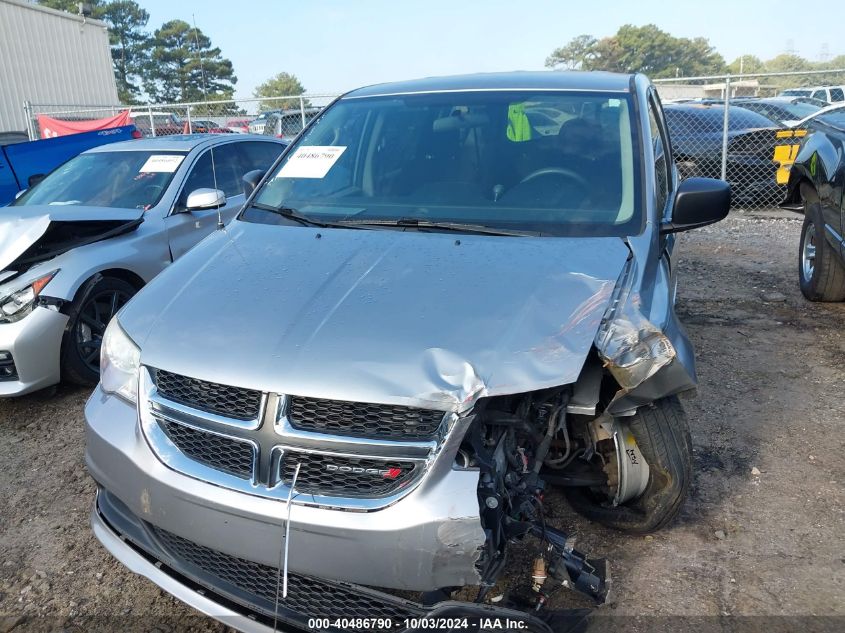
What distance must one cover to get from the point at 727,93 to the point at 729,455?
340 inches

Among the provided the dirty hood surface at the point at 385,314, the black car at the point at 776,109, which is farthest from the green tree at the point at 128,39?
the dirty hood surface at the point at 385,314

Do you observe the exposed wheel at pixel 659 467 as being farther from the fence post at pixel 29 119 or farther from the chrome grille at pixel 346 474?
the fence post at pixel 29 119

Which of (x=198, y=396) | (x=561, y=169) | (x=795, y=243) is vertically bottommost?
(x=795, y=243)

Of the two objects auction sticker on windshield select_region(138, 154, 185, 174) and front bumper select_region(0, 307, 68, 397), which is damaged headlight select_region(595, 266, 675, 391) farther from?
auction sticker on windshield select_region(138, 154, 185, 174)

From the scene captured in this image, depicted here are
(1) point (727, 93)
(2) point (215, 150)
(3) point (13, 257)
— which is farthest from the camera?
(1) point (727, 93)

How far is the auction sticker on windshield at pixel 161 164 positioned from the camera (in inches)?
207

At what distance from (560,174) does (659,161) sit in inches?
29.4

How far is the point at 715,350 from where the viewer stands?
15.6 ft

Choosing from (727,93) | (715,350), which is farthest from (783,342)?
(727,93)

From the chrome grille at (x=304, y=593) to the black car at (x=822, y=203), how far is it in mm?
4384

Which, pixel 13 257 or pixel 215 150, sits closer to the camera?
pixel 13 257

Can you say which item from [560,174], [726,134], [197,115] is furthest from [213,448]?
[197,115]

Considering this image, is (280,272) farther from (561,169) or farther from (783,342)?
(783,342)

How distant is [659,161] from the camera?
3314mm
